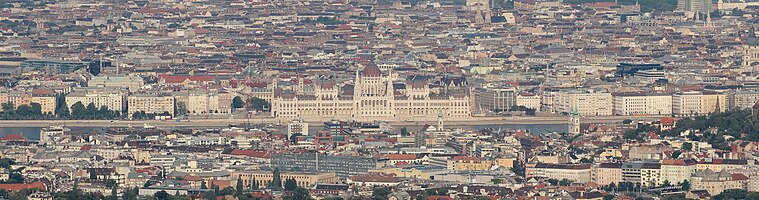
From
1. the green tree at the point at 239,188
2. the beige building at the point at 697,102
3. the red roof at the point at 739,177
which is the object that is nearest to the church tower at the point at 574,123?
the beige building at the point at 697,102

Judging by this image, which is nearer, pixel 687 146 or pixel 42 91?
pixel 687 146

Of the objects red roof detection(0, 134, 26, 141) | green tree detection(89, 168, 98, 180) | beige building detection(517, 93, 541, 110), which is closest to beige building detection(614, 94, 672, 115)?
beige building detection(517, 93, 541, 110)

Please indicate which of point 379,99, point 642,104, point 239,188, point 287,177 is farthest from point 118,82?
point 239,188

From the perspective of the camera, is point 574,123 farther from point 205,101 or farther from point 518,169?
point 205,101

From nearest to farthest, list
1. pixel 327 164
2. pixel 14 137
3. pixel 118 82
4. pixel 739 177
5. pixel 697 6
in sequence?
pixel 739 177 < pixel 327 164 < pixel 14 137 < pixel 118 82 < pixel 697 6

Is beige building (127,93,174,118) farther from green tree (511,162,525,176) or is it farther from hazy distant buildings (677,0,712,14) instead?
hazy distant buildings (677,0,712,14)

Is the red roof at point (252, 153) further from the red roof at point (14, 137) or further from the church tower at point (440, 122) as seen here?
the church tower at point (440, 122)

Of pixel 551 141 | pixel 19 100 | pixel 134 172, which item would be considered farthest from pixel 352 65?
pixel 134 172
